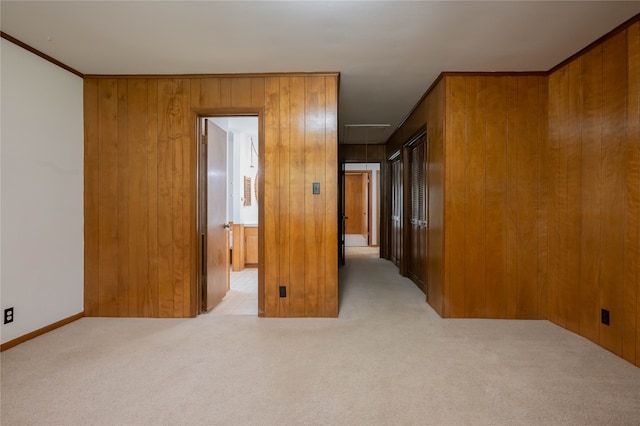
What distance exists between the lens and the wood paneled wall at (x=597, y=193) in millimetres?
2277

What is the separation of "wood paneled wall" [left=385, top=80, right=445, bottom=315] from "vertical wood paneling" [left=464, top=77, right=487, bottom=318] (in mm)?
231

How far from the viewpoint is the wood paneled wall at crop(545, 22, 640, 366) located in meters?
2.28

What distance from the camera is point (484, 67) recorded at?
302cm

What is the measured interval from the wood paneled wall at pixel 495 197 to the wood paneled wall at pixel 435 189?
81 millimetres

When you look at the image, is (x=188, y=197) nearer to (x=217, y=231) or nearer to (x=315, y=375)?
(x=217, y=231)

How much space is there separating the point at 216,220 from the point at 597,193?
3.60m

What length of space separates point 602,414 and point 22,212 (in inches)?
162

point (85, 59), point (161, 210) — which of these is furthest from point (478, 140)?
point (85, 59)

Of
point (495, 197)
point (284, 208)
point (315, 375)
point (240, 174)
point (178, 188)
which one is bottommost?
point (315, 375)

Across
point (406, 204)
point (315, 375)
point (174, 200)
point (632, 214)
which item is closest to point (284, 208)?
point (174, 200)

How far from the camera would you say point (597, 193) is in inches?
101

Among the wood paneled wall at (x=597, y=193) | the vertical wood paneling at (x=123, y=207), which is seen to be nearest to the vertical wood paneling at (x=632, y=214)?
the wood paneled wall at (x=597, y=193)

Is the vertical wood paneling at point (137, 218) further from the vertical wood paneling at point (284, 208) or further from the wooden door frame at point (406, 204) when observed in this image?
the wooden door frame at point (406, 204)

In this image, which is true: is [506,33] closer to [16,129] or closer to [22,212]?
[16,129]
